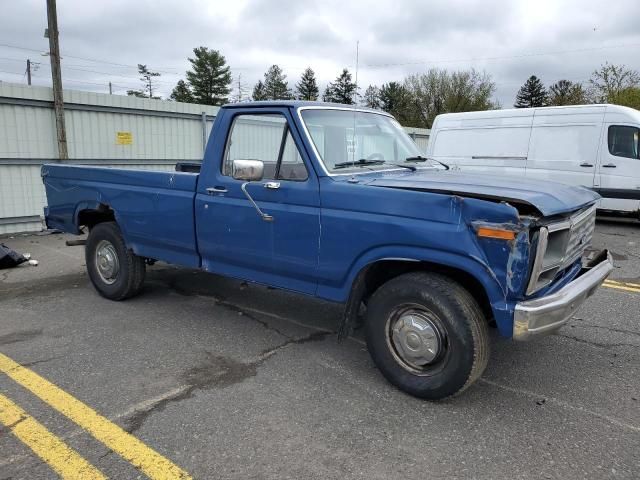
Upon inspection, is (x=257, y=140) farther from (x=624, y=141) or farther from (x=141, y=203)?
(x=624, y=141)

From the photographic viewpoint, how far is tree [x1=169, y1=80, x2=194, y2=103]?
59406 millimetres

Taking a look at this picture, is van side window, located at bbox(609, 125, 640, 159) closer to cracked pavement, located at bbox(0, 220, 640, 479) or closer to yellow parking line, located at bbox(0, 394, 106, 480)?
cracked pavement, located at bbox(0, 220, 640, 479)

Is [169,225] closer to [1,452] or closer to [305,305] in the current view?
[305,305]

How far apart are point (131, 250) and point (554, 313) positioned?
13.6 ft

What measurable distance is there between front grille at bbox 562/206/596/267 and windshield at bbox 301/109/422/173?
147cm

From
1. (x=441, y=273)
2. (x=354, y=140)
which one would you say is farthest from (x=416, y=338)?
(x=354, y=140)

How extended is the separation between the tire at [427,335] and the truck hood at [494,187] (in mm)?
589

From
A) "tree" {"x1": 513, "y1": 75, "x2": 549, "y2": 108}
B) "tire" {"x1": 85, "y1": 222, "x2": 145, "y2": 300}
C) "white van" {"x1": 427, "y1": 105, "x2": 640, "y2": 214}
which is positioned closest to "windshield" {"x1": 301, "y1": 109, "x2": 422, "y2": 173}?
"tire" {"x1": 85, "y1": 222, "x2": 145, "y2": 300}

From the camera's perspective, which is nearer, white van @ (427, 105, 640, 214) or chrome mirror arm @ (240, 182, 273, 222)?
chrome mirror arm @ (240, 182, 273, 222)

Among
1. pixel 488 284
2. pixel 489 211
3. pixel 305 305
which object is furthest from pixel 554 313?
pixel 305 305

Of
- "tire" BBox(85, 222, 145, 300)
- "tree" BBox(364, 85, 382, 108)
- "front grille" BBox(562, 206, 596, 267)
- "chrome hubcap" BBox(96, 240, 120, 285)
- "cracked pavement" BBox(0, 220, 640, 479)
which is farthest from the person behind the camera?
"tree" BBox(364, 85, 382, 108)

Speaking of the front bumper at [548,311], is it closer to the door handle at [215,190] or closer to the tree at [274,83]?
the door handle at [215,190]

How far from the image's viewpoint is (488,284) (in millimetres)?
2992

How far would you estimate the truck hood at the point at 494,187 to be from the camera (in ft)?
10.2
